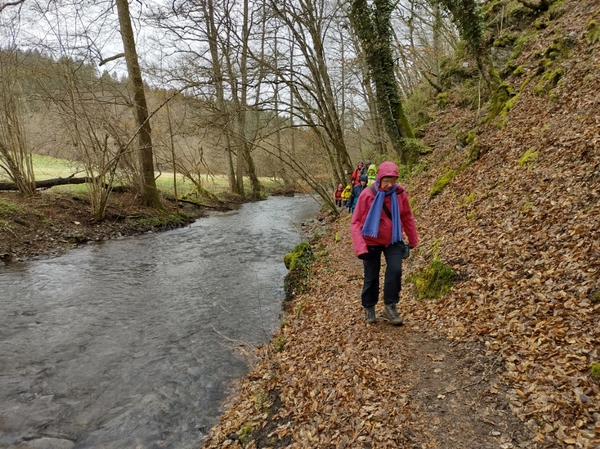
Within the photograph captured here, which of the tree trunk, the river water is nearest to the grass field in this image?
the tree trunk

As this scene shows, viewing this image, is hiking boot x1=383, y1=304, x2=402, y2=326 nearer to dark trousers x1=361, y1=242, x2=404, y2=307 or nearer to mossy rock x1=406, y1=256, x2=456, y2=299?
dark trousers x1=361, y1=242, x2=404, y2=307

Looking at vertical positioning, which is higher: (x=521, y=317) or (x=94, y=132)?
(x=94, y=132)

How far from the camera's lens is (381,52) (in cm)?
1384

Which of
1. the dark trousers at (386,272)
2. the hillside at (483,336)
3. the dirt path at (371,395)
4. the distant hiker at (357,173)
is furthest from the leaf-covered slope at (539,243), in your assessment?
the distant hiker at (357,173)

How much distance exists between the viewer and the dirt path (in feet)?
11.1

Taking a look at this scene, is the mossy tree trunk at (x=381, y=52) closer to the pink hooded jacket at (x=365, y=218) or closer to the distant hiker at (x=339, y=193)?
the distant hiker at (x=339, y=193)

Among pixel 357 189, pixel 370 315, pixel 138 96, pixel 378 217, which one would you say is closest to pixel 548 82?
pixel 357 189

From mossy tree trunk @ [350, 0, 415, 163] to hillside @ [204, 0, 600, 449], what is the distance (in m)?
5.76

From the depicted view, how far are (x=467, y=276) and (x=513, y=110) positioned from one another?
22.8 ft

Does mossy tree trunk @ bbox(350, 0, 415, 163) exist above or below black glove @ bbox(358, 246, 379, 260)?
above

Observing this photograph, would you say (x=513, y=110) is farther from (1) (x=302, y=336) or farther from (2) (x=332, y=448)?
(2) (x=332, y=448)

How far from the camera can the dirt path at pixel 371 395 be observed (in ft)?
11.1

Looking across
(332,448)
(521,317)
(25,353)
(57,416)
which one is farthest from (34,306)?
(521,317)

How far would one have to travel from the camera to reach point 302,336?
6.39 meters
